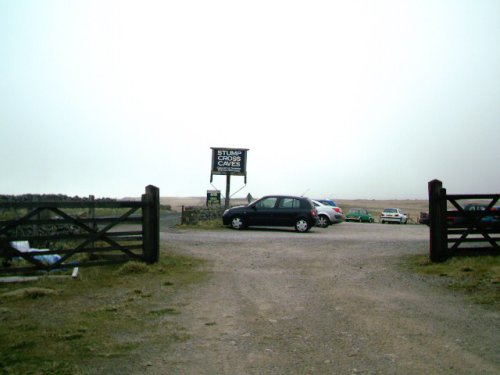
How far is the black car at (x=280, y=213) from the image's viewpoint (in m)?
22.0

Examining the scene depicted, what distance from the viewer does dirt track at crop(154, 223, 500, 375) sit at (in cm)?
499

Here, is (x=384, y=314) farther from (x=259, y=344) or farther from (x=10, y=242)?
(x=10, y=242)

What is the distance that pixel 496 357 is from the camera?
5.15m

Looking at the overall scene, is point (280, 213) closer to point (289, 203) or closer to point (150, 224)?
point (289, 203)

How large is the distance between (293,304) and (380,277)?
126 inches

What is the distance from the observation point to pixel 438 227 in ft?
37.7

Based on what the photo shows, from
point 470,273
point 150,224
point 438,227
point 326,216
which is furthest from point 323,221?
point 470,273

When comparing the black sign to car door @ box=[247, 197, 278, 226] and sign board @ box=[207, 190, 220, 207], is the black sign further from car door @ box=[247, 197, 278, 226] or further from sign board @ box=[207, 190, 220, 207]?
car door @ box=[247, 197, 278, 226]

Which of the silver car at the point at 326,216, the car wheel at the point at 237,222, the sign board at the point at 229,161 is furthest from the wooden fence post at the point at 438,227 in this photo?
the sign board at the point at 229,161

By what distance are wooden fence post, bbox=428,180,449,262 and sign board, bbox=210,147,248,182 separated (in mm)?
20395

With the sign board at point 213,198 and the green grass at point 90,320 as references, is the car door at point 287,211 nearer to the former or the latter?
the green grass at point 90,320

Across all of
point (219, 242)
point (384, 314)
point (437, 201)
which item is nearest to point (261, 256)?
point (219, 242)

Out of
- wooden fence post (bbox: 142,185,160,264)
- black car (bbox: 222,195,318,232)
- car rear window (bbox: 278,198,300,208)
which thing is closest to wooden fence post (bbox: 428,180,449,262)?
wooden fence post (bbox: 142,185,160,264)

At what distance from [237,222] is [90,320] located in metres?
16.4
